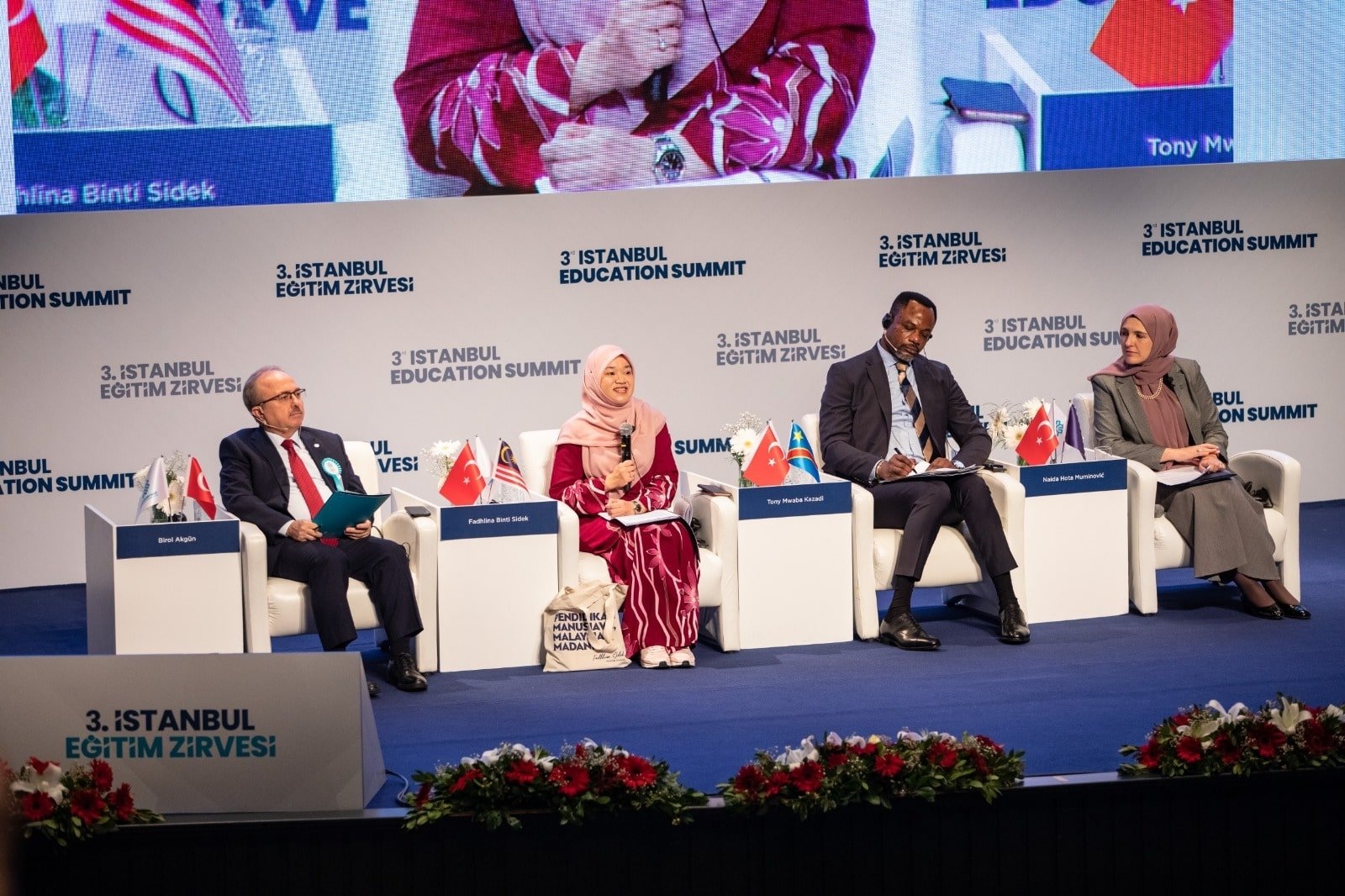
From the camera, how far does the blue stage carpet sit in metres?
4.64

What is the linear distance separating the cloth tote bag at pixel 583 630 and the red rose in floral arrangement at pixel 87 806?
7.92 ft

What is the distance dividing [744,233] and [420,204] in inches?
59.1

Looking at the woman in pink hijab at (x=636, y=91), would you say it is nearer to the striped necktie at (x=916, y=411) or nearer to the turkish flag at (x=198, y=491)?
the striped necktie at (x=916, y=411)

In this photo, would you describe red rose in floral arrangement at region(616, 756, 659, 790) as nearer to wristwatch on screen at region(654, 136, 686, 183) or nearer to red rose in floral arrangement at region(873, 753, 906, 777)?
red rose in floral arrangement at region(873, 753, 906, 777)

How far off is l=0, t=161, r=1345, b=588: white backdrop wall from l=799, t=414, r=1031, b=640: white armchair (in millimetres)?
1826

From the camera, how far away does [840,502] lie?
5965 millimetres

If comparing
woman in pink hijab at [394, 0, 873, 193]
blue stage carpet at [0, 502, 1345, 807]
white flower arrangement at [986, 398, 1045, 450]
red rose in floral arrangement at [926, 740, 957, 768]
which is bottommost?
blue stage carpet at [0, 502, 1345, 807]

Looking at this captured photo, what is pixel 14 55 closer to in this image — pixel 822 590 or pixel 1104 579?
pixel 822 590

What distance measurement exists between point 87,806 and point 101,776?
0.12 m

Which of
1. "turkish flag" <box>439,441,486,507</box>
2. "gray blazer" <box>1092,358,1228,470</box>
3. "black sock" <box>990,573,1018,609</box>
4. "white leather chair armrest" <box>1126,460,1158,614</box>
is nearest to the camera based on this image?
"turkish flag" <box>439,441,486,507</box>

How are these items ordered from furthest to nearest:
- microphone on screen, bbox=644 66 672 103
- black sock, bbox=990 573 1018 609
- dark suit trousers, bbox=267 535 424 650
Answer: microphone on screen, bbox=644 66 672 103
black sock, bbox=990 573 1018 609
dark suit trousers, bbox=267 535 424 650

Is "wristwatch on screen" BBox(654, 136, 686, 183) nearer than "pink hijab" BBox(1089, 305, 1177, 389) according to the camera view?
No

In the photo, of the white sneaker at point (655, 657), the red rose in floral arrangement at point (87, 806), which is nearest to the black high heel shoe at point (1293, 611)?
the white sneaker at point (655, 657)


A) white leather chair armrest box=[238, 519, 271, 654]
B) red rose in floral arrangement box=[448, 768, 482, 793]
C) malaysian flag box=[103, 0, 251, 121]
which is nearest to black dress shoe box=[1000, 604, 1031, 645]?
white leather chair armrest box=[238, 519, 271, 654]
